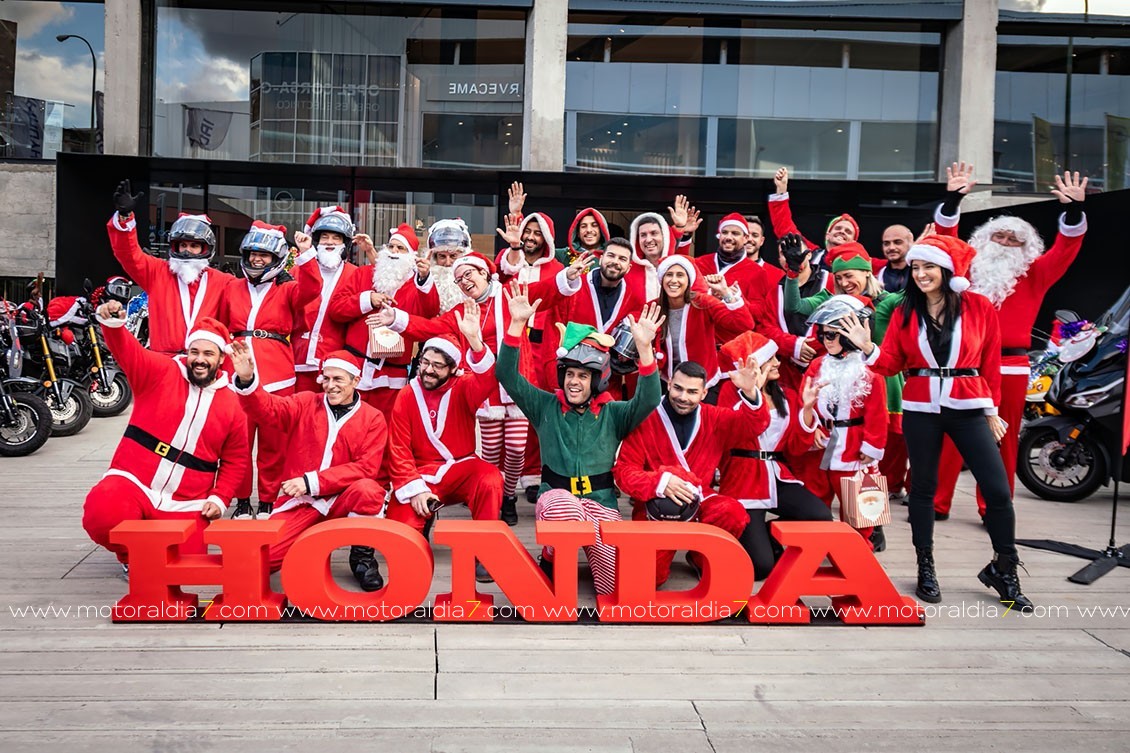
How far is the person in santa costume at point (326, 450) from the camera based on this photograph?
459 centimetres

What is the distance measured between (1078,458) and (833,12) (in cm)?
870

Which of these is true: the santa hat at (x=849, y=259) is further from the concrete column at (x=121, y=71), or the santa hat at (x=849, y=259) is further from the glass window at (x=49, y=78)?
the glass window at (x=49, y=78)

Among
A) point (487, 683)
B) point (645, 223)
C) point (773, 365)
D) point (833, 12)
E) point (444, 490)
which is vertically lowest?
point (487, 683)

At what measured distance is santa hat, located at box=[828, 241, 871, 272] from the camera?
599cm

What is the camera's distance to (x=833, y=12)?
1348cm

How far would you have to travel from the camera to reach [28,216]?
13766mm

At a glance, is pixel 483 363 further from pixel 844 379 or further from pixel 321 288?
pixel 844 379

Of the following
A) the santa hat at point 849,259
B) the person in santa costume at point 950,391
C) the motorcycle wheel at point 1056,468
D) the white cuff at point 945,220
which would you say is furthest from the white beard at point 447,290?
the motorcycle wheel at point 1056,468

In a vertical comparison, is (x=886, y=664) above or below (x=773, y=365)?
below

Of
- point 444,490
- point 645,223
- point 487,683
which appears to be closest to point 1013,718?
point 487,683

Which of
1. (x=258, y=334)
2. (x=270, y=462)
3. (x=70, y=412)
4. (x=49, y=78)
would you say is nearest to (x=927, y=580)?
(x=270, y=462)

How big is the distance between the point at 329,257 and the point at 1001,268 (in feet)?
13.9

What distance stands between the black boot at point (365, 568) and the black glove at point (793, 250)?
10.3 feet

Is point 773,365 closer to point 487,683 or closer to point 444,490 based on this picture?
point 444,490
